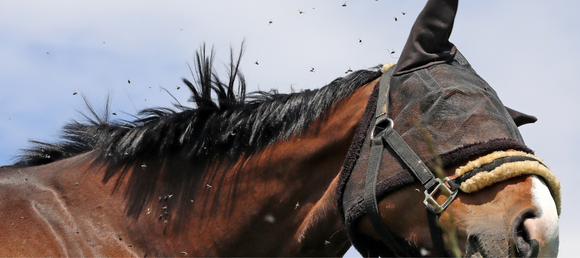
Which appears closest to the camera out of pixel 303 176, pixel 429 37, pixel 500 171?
pixel 500 171

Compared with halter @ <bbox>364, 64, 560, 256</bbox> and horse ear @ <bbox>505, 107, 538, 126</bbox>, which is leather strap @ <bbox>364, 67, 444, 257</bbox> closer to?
halter @ <bbox>364, 64, 560, 256</bbox>

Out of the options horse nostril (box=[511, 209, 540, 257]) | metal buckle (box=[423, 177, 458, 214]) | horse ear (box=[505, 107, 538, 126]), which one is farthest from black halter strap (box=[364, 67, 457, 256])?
horse ear (box=[505, 107, 538, 126])

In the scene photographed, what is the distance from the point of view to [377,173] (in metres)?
3.62

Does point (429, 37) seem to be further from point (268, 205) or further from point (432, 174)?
point (268, 205)

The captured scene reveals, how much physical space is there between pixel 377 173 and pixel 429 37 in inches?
47.2

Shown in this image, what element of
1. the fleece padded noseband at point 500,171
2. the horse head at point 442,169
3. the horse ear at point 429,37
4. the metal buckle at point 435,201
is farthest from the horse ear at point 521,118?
the metal buckle at point 435,201

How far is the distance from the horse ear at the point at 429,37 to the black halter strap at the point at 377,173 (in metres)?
0.26

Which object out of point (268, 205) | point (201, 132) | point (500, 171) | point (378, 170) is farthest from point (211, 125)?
point (500, 171)

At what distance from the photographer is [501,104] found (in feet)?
12.1

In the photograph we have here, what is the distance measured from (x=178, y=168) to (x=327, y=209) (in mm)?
1506

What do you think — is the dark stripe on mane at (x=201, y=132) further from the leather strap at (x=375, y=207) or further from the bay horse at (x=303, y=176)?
the leather strap at (x=375, y=207)

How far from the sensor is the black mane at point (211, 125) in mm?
4352

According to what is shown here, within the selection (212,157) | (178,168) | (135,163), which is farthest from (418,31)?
(135,163)

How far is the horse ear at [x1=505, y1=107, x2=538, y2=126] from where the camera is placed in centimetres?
421
